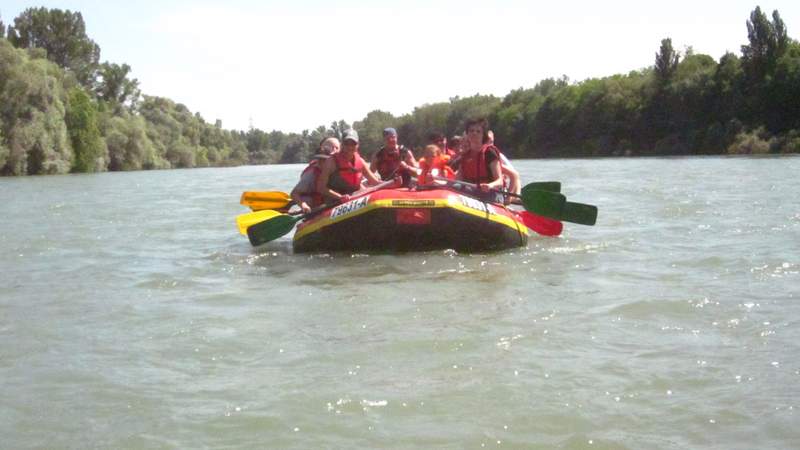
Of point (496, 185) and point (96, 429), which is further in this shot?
point (496, 185)

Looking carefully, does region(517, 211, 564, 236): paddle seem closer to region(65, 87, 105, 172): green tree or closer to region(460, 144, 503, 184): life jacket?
region(460, 144, 503, 184): life jacket

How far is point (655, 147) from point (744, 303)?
146 ft

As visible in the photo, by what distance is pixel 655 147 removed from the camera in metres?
47.9

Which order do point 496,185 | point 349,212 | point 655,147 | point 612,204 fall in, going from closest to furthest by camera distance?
point 349,212
point 496,185
point 612,204
point 655,147

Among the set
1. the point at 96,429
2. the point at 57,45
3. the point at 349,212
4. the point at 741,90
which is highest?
the point at 57,45

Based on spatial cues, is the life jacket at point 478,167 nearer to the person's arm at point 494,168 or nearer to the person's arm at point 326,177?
the person's arm at point 494,168

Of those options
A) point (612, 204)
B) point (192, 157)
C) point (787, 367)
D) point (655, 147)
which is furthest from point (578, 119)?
point (787, 367)

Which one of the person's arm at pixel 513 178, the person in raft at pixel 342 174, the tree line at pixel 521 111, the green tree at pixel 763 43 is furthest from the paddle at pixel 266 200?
the green tree at pixel 763 43

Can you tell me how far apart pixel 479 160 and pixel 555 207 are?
0.81m

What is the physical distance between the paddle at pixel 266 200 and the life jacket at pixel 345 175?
113 cm

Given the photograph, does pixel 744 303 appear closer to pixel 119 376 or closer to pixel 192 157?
pixel 119 376

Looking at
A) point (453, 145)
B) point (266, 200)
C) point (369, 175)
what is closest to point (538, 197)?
point (369, 175)

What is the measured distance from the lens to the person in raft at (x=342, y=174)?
27.6 feet

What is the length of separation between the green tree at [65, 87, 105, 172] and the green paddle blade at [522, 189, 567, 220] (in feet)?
108
